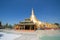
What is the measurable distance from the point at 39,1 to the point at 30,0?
0.66m

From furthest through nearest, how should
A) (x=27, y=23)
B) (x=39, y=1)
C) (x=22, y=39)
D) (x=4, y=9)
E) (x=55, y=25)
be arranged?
(x=55, y=25) < (x=27, y=23) < (x=4, y=9) < (x=39, y=1) < (x=22, y=39)

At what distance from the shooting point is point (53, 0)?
800cm

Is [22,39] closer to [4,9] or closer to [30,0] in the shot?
[30,0]

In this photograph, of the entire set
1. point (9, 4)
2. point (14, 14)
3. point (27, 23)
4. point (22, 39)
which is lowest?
point (22, 39)

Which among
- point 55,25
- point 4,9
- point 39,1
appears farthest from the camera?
point 55,25

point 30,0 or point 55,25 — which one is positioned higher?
point 30,0

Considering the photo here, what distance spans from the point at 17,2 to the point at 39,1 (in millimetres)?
1616

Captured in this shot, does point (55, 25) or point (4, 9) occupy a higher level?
point (4, 9)

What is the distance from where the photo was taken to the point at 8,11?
9125mm

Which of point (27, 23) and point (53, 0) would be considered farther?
point (27, 23)

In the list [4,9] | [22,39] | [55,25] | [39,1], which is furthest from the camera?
[55,25]

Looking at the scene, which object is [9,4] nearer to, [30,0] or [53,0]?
[30,0]

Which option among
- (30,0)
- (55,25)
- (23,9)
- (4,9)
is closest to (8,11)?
(4,9)

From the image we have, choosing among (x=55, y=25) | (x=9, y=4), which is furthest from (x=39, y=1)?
(x=55, y=25)
